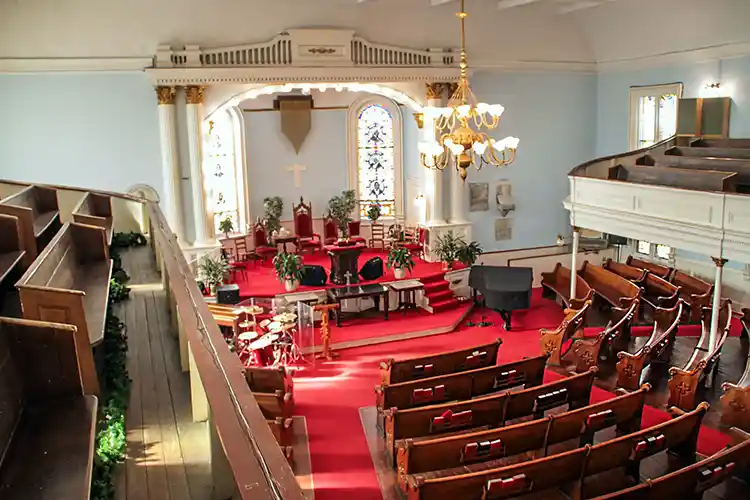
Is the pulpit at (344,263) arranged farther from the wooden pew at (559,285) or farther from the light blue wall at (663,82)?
the light blue wall at (663,82)

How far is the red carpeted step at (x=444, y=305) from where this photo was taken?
1573 cm

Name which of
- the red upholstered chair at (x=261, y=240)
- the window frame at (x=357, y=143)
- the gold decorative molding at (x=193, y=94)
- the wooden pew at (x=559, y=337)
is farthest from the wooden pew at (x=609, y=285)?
the gold decorative molding at (x=193, y=94)

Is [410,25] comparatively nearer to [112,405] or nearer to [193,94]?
[193,94]

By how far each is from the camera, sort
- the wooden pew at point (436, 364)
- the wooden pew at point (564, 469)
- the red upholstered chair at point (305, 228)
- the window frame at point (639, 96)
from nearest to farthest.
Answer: the wooden pew at point (564, 469), the wooden pew at point (436, 364), the window frame at point (639, 96), the red upholstered chair at point (305, 228)

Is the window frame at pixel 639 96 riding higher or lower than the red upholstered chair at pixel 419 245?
higher

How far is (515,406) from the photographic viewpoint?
27.5ft

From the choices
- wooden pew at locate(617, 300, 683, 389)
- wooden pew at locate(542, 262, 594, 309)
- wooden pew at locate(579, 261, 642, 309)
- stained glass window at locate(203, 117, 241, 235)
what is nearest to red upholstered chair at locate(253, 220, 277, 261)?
stained glass window at locate(203, 117, 241, 235)

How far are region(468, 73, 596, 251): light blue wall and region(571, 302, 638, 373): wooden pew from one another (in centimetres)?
638

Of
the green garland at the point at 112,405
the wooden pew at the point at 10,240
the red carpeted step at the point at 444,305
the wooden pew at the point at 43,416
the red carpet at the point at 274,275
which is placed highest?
the wooden pew at the point at 10,240

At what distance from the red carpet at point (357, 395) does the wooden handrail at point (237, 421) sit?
548 centimetres

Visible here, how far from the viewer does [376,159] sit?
779 inches

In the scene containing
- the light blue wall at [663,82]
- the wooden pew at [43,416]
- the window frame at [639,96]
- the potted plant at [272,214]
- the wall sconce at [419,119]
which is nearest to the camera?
the wooden pew at [43,416]

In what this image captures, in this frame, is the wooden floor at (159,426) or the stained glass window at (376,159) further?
the stained glass window at (376,159)

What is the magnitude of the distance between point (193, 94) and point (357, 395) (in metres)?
7.65
